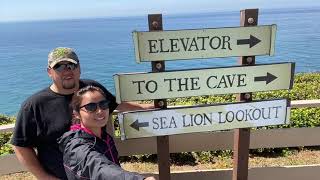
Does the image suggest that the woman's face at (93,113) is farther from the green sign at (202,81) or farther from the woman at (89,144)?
the green sign at (202,81)

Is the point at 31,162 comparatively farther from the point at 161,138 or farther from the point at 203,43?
the point at 203,43

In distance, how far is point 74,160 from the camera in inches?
111

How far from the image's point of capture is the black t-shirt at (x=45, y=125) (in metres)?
3.61

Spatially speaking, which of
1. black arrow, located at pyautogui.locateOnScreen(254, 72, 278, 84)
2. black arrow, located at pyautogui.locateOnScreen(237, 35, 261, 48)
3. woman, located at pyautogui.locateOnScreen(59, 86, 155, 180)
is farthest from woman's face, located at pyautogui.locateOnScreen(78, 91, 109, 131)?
black arrow, located at pyautogui.locateOnScreen(254, 72, 278, 84)

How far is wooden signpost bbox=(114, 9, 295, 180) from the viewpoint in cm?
394

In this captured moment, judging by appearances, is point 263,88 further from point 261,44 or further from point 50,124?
point 50,124

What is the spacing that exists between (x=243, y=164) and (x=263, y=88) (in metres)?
0.84

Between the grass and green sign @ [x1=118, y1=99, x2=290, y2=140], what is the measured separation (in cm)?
171

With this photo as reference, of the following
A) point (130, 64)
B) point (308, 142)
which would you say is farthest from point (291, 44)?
point (308, 142)

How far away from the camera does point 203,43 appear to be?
3967 millimetres

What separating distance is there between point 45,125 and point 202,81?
4.74ft

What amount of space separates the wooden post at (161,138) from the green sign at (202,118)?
0.10 m

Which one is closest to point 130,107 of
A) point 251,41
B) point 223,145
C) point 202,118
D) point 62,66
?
point 202,118

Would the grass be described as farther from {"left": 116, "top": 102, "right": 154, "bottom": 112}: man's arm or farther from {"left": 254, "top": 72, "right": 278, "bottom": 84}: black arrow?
{"left": 254, "top": 72, "right": 278, "bottom": 84}: black arrow
